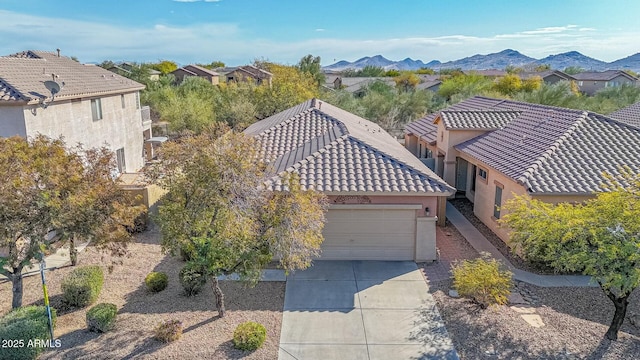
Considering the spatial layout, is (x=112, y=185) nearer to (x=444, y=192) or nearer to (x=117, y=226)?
(x=117, y=226)

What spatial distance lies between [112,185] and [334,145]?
343 inches

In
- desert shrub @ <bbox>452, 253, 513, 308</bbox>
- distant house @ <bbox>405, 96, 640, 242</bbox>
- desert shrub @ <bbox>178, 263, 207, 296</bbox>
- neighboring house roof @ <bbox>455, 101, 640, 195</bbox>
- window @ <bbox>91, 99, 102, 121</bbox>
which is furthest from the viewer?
window @ <bbox>91, 99, 102, 121</bbox>

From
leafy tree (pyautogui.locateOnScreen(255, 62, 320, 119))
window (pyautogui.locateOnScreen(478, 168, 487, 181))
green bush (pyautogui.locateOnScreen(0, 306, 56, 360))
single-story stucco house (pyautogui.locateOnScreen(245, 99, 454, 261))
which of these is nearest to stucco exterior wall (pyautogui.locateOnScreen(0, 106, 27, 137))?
green bush (pyautogui.locateOnScreen(0, 306, 56, 360))

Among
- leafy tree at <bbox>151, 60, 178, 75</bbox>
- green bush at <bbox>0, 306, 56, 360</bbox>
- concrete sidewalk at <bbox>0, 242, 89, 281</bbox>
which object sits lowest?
concrete sidewalk at <bbox>0, 242, 89, 281</bbox>

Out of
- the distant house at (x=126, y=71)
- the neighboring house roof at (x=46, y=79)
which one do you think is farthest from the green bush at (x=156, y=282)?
the distant house at (x=126, y=71)

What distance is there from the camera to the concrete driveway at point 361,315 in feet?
33.0

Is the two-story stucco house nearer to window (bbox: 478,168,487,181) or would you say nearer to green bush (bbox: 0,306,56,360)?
green bush (bbox: 0,306,56,360)

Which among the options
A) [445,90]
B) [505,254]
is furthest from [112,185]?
[445,90]

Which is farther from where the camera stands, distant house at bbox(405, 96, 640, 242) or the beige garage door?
A: distant house at bbox(405, 96, 640, 242)

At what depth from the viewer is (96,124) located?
2384cm

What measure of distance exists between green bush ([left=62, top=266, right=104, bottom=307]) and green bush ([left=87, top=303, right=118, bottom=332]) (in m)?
1.48

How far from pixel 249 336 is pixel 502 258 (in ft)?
33.2

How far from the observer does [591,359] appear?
9.58m

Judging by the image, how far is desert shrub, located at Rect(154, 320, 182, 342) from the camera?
10062 mm
